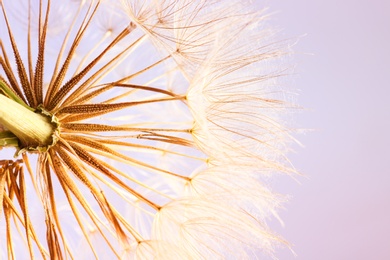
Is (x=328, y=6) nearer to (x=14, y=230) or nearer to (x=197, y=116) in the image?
(x=197, y=116)

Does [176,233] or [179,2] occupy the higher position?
[179,2]

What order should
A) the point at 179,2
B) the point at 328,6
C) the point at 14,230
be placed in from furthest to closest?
the point at 328,6
the point at 14,230
the point at 179,2

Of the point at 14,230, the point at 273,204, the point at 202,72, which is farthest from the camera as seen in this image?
the point at 14,230

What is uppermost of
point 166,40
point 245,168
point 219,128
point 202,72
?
point 166,40

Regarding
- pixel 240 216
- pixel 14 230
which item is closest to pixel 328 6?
pixel 240 216

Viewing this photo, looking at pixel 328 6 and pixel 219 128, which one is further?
pixel 328 6

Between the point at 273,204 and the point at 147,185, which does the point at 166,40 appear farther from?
the point at 273,204
